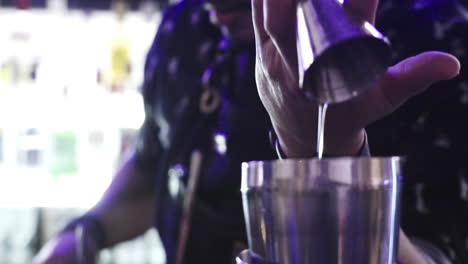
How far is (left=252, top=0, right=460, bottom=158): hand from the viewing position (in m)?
0.27

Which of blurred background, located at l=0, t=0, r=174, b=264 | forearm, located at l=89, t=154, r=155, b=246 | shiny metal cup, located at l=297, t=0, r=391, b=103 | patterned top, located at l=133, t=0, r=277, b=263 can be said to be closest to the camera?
shiny metal cup, located at l=297, t=0, r=391, b=103

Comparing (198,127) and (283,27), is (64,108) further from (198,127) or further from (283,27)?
(283,27)

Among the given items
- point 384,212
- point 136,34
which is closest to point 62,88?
point 136,34

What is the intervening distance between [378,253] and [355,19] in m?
0.12

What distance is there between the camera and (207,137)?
77 cm

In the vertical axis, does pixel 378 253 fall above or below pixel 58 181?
above

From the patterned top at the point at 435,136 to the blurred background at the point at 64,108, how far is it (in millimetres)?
1835

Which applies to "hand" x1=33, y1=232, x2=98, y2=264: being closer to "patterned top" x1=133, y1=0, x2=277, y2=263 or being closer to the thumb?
"patterned top" x1=133, y1=0, x2=277, y2=263

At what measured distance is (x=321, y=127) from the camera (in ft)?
1.00

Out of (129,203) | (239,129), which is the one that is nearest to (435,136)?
(239,129)

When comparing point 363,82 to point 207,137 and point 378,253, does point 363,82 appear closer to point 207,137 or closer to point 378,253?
point 378,253

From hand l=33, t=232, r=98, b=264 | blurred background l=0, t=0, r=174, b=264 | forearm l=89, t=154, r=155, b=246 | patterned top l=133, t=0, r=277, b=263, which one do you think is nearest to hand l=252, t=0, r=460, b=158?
patterned top l=133, t=0, r=277, b=263

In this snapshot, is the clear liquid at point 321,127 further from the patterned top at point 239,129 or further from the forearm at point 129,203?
the forearm at point 129,203

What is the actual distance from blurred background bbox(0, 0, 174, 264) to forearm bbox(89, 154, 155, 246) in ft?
3.74
